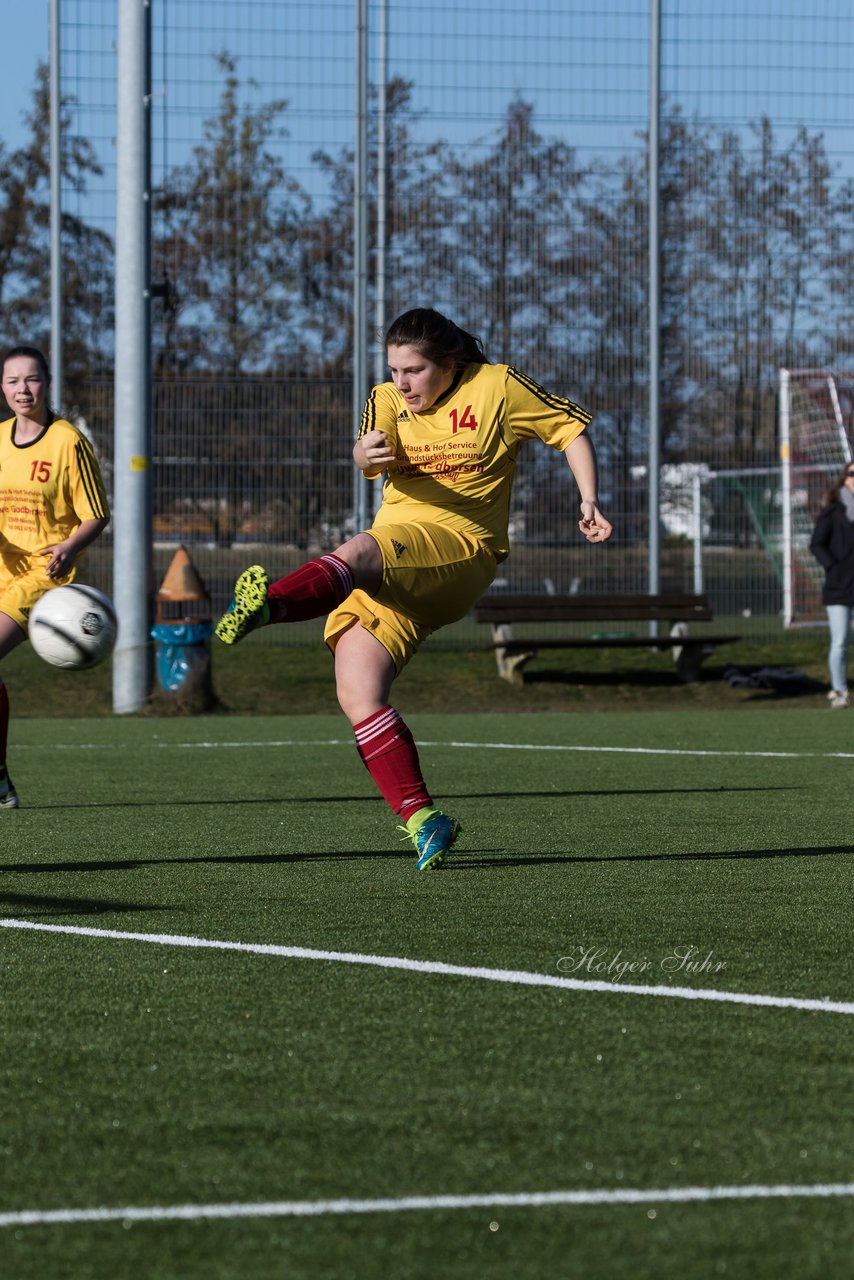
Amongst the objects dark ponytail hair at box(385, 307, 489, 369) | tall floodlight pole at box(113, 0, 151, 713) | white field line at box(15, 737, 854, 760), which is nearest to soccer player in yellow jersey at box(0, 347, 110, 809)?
dark ponytail hair at box(385, 307, 489, 369)

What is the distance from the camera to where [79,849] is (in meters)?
6.48

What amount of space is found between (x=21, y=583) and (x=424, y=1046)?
475 cm

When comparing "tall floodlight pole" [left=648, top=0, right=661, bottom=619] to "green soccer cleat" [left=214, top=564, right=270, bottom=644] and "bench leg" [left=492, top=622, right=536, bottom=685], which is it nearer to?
"bench leg" [left=492, top=622, right=536, bottom=685]

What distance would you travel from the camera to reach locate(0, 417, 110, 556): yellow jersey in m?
7.88

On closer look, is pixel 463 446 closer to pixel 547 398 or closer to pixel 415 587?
pixel 547 398

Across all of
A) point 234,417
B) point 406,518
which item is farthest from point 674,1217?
point 234,417

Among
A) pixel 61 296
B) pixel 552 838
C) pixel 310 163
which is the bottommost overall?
pixel 552 838

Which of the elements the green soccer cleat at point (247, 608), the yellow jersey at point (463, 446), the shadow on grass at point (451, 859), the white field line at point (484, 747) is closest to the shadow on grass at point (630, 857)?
the shadow on grass at point (451, 859)

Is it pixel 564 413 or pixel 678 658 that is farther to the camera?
pixel 678 658

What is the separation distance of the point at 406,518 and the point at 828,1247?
12.6 ft

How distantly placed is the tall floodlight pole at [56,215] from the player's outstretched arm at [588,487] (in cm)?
1344

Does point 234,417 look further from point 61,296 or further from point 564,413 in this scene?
point 564,413

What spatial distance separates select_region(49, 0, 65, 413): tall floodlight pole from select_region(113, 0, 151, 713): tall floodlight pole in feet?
11.5

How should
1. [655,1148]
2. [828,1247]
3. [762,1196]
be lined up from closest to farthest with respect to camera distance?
[828,1247], [762,1196], [655,1148]
